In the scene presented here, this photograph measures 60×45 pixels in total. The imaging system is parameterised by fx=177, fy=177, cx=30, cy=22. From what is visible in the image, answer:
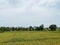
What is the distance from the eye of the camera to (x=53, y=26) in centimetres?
8200

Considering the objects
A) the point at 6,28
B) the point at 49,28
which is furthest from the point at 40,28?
the point at 6,28

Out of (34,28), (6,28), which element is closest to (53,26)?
(34,28)

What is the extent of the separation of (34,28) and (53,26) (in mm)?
10833

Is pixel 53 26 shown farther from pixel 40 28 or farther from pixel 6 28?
pixel 6 28

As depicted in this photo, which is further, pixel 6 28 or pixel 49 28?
pixel 6 28

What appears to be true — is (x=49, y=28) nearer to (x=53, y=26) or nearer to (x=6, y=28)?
(x=53, y=26)

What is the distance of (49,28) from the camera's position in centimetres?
8512

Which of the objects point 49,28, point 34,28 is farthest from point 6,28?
point 49,28

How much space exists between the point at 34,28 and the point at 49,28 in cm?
786

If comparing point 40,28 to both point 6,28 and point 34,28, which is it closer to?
point 34,28

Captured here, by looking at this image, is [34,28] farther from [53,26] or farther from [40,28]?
[53,26]

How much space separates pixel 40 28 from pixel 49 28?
14.5ft

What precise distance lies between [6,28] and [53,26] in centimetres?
2601

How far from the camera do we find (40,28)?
277 feet
